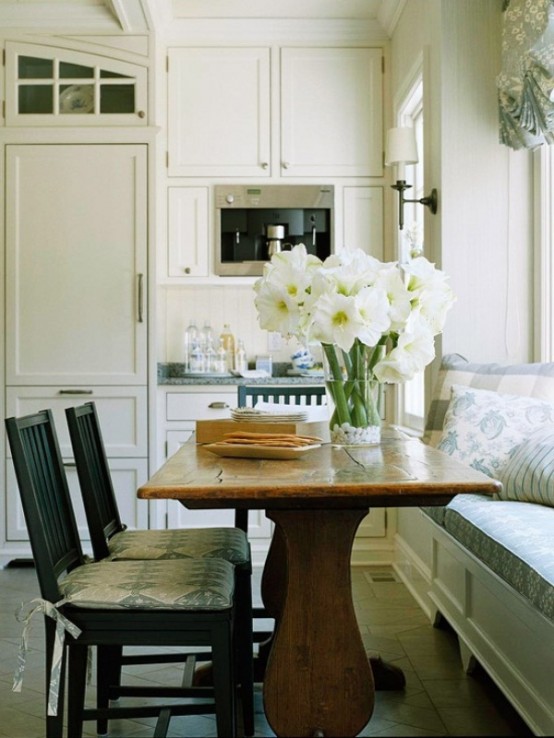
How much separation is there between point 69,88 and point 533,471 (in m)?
3.11

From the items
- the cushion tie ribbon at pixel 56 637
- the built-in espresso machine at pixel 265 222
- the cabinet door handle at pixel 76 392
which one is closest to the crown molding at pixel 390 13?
the built-in espresso machine at pixel 265 222

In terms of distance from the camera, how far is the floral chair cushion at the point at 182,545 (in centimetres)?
227

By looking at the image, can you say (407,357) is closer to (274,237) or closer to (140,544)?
(140,544)

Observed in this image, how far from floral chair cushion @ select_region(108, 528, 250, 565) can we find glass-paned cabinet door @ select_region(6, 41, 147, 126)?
2539mm

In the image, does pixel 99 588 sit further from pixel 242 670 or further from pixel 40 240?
pixel 40 240

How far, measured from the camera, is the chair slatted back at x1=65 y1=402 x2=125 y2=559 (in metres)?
2.23

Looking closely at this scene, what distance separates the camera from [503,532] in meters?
2.19

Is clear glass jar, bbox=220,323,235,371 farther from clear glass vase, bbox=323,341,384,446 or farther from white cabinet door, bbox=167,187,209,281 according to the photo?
clear glass vase, bbox=323,341,384,446

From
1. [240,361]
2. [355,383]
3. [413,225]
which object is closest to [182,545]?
[355,383]

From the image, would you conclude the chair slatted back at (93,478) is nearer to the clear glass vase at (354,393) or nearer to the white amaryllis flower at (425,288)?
the clear glass vase at (354,393)

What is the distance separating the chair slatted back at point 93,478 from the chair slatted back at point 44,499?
0.44ft

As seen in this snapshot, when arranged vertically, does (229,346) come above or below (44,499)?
above

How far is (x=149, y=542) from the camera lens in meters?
2.38

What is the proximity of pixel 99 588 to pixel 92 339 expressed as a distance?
2.58m
